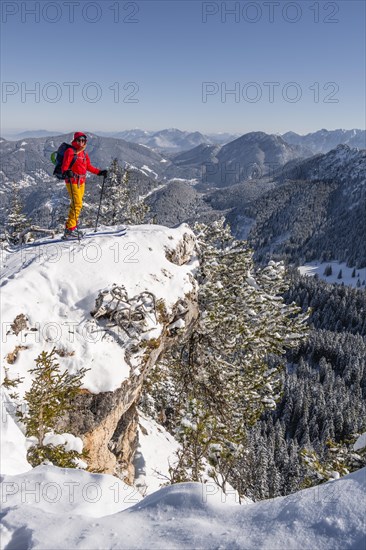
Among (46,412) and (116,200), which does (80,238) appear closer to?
(46,412)

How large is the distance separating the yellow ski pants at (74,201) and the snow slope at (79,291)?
0.86 metres

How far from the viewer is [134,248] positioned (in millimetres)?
12484

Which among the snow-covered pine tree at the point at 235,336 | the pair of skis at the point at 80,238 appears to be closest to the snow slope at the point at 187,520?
the snow-covered pine tree at the point at 235,336

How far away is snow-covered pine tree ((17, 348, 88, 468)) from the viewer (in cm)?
726

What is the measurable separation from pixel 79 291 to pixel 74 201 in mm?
3924

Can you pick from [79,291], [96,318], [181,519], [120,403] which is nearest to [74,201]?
[79,291]

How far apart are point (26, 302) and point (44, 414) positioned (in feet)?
10.4

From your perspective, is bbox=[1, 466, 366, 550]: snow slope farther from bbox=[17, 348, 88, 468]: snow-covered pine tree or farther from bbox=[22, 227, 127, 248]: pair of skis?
bbox=[22, 227, 127, 248]: pair of skis

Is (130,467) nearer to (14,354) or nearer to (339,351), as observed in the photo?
(14,354)

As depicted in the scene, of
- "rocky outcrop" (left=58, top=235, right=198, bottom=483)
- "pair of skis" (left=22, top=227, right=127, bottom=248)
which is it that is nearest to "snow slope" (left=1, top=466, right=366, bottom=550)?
"rocky outcrop" (left=58, top=235, right=198, bottom=483)

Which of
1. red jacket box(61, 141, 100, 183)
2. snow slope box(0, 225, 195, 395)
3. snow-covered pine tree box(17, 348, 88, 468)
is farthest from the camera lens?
red jacket box(61, 141, 100, 183)

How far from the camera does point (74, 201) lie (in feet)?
41.5

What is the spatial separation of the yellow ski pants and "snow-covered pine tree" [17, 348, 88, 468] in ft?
20.2

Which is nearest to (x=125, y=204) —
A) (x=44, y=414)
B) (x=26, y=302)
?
(x=26, y=302)
